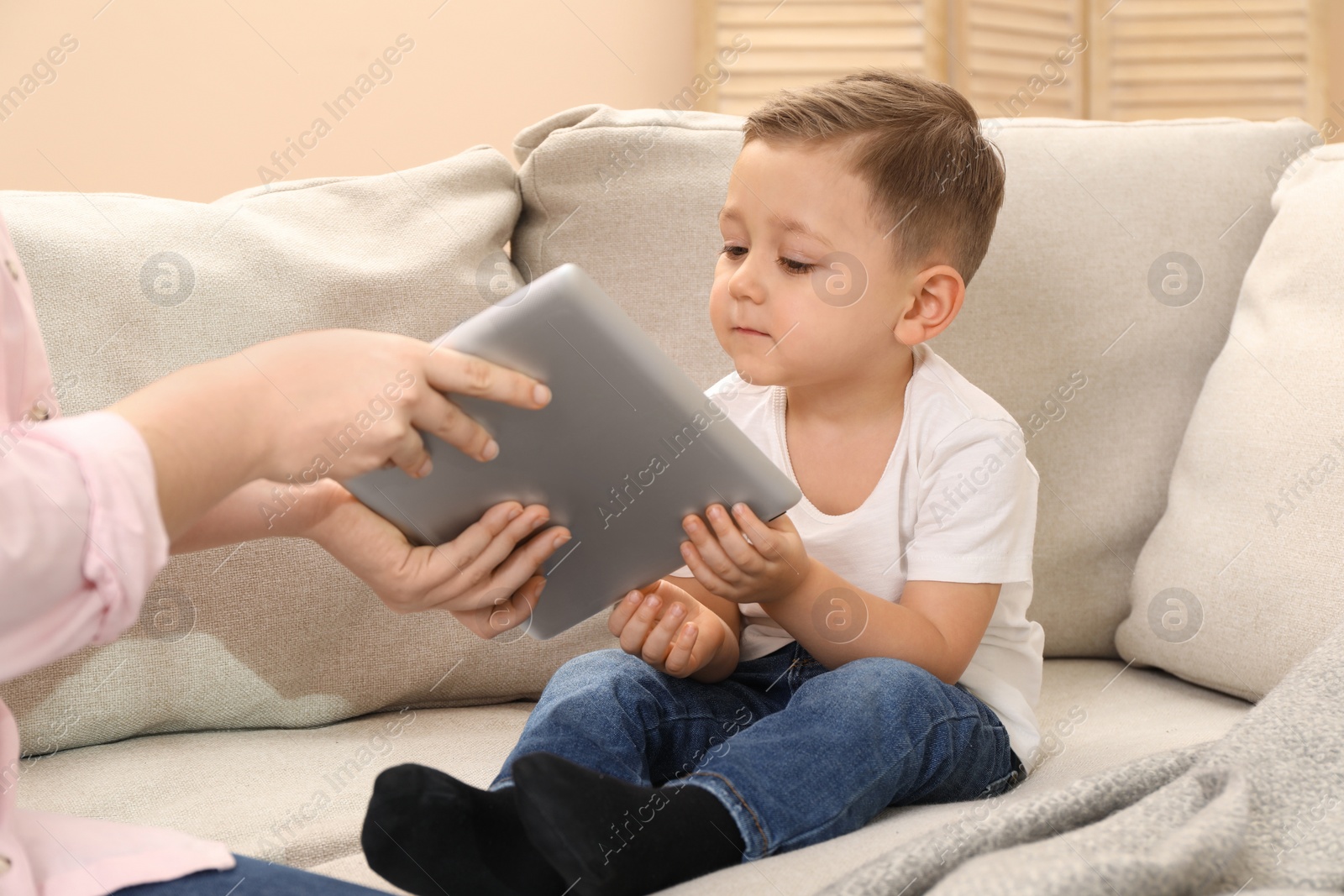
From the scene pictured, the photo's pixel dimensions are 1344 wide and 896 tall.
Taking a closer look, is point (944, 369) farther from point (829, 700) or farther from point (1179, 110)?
point (1179, 110)

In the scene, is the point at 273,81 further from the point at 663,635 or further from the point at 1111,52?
the point at 1111,52

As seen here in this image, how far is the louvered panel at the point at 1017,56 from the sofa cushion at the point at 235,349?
5.16 ft

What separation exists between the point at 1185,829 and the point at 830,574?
0.39 meters

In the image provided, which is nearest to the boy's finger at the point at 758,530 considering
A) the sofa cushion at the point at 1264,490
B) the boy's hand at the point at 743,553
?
the boy's hand at the point at 743,553

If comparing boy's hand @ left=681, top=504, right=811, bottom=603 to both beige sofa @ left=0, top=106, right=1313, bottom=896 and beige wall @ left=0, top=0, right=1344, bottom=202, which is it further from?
beige wall @ left=0, top=0, right=1344, bottom=202

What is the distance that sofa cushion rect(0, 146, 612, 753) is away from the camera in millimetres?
1046

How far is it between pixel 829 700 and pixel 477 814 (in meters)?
0.27

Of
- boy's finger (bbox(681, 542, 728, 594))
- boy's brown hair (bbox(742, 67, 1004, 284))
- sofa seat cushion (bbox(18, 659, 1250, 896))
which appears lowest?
sofa seat cushion (bbox(18, 659, 1250, 896))

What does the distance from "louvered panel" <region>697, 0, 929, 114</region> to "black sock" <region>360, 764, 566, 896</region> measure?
188 cm

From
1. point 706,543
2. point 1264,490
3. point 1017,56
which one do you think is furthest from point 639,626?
point 1017,56

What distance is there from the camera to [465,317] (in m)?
A: 1.19

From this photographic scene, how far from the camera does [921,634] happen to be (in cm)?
93

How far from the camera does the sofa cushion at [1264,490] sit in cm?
104

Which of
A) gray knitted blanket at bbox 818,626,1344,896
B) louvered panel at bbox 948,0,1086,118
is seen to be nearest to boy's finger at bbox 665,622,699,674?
gray knitted blanket at bbox 818,626,1344,896
